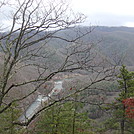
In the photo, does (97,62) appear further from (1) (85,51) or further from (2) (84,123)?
(2) (84,123)

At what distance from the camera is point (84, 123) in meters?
7.86

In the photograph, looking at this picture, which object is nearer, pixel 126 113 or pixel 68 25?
pixel 68 25

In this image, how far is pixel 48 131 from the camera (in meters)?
7.36

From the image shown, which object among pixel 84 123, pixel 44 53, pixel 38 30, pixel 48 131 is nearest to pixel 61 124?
pixel 48 131

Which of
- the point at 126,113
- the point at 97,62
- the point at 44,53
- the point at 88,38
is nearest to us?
the point at 97,62

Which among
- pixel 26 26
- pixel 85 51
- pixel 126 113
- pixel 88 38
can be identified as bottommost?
pixel 126 113

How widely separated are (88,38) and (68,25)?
2.66ft

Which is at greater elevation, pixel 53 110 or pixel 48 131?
pixel 53 110

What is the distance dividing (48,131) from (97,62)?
475 centimetres

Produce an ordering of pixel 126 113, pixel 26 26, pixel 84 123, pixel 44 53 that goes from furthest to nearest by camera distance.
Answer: pixel 126 113
pixel 84 123
pixel 44 53
pixel 26 26

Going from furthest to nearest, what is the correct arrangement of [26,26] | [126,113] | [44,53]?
[126,113]
[44,53]
[26,26]

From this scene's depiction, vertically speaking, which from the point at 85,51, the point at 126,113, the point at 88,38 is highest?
the point at 88,38

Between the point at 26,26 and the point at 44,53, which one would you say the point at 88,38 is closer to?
the point at 44,53

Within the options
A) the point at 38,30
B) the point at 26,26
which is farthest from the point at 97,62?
the point at 26,26
